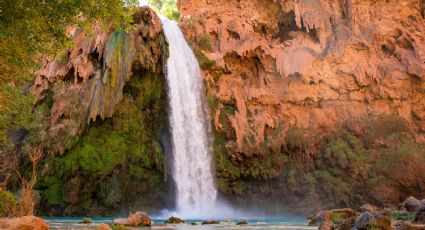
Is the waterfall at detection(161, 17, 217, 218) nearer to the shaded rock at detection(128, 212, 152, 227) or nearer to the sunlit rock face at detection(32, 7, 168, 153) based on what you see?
the sunlit rock face at detection(32, 7, 168, 153)

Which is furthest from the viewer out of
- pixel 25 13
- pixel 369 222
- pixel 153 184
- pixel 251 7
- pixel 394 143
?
pixel 251 7

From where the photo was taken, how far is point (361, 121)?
33000 millimetres

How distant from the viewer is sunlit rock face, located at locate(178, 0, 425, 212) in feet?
102

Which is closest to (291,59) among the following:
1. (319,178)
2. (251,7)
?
(251,7)

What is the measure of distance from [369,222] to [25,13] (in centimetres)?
963

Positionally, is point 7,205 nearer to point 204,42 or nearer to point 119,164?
point 119,164

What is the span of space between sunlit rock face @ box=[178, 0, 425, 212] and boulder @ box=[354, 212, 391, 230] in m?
20.5

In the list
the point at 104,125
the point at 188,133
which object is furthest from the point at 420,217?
the point at 104,125

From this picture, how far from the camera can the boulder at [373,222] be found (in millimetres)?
9391

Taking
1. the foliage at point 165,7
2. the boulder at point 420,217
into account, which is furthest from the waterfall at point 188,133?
the foliage at point 165,7

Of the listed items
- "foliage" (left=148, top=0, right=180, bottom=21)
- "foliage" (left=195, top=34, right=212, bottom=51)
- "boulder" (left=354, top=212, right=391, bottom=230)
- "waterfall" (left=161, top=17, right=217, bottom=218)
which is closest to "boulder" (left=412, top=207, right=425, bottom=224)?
"boulder" (left=354, top=212, right=391, bottom=230)

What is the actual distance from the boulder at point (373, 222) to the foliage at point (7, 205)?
33.6ft

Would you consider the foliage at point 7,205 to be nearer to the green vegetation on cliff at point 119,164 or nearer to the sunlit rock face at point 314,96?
the green vegetation on cliff at point 119,164

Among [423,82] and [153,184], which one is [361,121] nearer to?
[423,82]
